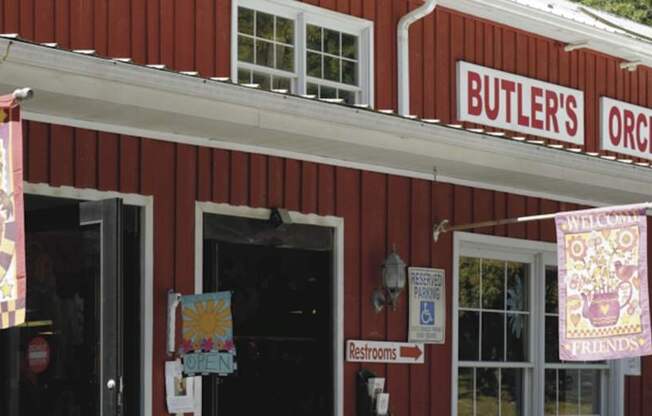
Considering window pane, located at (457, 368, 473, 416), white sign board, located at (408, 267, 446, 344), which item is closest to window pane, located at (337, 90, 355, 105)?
white sign board, located at (408, 267, 446, 344)

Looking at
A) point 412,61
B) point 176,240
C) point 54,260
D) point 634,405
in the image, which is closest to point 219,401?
point 176,240

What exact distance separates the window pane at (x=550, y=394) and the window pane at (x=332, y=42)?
379 centimetres

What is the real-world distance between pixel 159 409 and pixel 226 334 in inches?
32.1

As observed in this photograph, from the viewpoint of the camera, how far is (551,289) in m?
12.7

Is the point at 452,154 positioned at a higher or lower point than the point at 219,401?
higher

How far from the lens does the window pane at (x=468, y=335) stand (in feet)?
38.7

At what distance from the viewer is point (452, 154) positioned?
1054 cm

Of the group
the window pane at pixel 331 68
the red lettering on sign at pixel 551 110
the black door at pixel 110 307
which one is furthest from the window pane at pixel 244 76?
the red lettering on sign at pixel 551 110

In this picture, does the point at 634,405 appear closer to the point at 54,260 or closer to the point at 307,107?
the point at 307,107

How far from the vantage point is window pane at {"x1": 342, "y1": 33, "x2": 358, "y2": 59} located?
11.3 metres

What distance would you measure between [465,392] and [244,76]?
3536mm

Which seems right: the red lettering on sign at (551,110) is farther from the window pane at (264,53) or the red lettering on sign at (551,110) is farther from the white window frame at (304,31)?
the window pane at (264,53)

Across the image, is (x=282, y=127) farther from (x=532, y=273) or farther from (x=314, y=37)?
(x=532, y=273)

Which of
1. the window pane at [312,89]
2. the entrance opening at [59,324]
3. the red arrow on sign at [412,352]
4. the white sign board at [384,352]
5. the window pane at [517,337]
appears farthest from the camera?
the window pane at [517,337]
